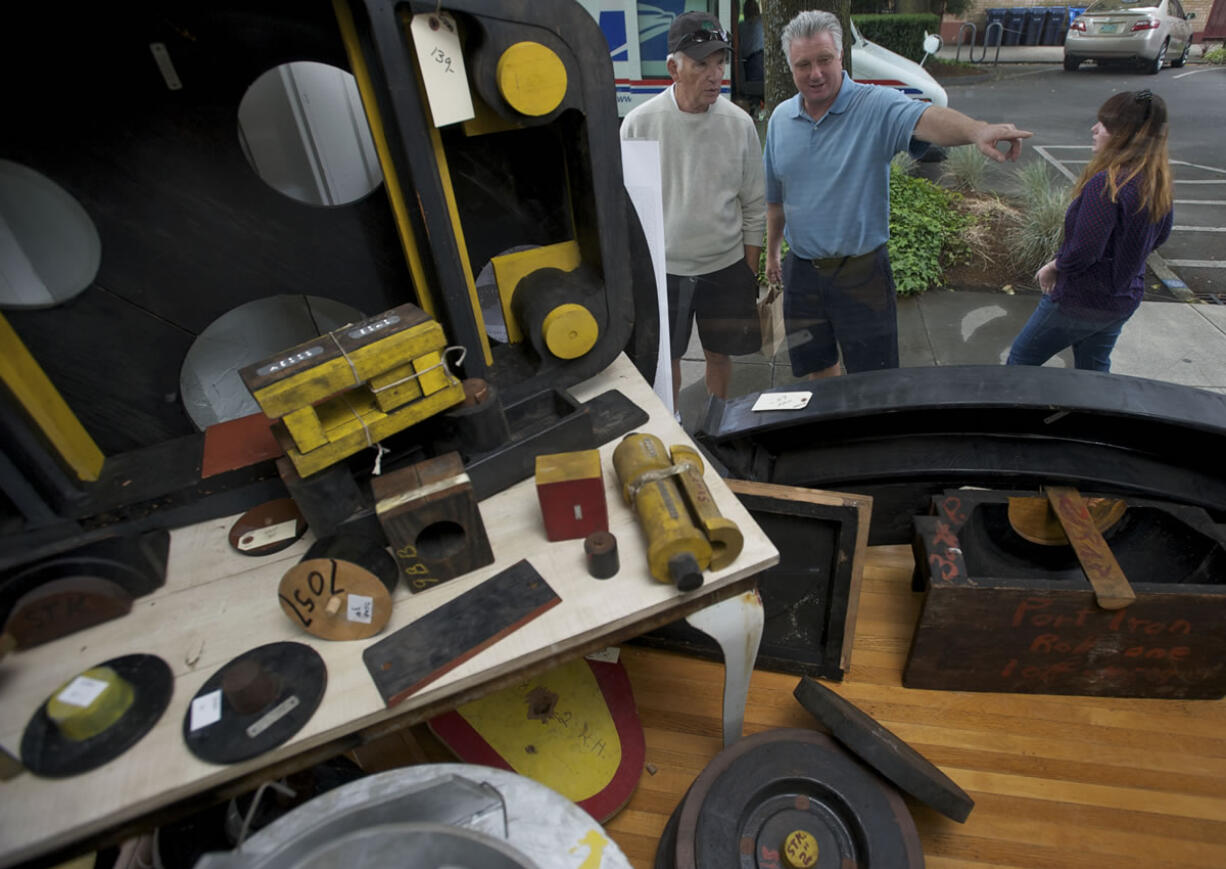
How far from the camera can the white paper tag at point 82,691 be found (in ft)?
3.09

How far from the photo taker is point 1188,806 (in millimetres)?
1403

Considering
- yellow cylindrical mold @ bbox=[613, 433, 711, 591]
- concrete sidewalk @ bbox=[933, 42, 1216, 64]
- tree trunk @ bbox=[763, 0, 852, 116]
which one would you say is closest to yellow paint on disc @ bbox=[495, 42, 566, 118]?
yellow cylindrical mold @ bbox=[613, 433, 711, 591]

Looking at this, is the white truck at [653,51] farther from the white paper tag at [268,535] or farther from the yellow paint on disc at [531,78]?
the white paper tag at [268,535]

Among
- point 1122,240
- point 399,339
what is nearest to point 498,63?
point 399,339

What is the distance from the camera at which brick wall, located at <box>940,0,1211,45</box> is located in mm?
3154

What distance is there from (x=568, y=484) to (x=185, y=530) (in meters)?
0.89

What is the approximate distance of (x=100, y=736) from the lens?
96 centimetres

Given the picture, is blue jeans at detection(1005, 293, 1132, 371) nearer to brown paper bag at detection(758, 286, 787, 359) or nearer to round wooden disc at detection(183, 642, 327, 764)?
brown paper bag at detection(758, 286, 787, 359)

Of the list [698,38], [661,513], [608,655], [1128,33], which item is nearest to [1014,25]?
[1128,33]

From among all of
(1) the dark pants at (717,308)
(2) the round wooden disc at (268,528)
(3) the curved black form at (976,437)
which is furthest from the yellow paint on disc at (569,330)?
(1) the dark pants at (717,308)

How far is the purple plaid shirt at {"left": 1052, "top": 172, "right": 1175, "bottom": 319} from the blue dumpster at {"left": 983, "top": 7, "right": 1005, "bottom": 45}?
2184mm

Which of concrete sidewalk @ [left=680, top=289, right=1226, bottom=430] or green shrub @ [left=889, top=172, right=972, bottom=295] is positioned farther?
green shrub @ [left=889, top=172, right=972, bottom=295]

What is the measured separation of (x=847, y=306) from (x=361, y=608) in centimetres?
237

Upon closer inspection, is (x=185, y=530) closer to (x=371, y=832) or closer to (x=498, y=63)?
(x=371, y=832)
